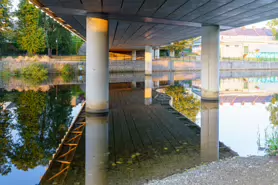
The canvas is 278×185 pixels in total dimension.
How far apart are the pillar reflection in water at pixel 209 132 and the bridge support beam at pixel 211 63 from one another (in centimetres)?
125

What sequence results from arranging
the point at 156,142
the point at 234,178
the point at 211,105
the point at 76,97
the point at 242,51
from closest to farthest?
the point at 234,178 → the point at 156,142 → the point at 211,105 → the point at 76,97 → the point at 242,51

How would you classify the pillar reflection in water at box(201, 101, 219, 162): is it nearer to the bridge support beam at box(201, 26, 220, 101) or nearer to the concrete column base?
the bridge support beam at box(201, 26, 220, 101)

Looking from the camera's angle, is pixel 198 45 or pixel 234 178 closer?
pixel 234 178

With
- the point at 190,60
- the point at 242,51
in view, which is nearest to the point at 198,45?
the point at 242,51

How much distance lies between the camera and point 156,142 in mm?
10039

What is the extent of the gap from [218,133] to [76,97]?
42.1ft

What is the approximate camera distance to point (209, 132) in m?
11.5

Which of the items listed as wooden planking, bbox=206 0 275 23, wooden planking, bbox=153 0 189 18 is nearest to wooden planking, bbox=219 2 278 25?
wooden planking, bbox=206 0 275 23

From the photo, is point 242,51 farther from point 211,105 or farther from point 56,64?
point 211,105

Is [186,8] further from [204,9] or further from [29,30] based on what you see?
[29,30]

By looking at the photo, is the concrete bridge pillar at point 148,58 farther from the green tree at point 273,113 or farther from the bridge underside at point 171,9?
the green tree at point 273,113

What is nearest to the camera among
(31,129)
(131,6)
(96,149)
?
(96,149)

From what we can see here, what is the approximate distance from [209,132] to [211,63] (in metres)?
8.57

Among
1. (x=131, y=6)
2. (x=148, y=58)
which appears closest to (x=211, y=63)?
(x=131, y=6)
